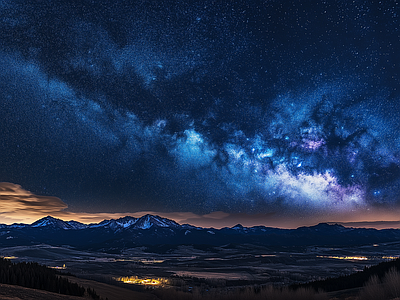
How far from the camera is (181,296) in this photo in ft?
235

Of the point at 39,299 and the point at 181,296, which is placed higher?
the point at 39,299

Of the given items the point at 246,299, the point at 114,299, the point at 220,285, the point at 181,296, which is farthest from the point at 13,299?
the point at 220,285

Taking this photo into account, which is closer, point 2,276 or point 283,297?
point 2,276

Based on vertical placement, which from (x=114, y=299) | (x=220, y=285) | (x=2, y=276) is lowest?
(x=220, y=285)

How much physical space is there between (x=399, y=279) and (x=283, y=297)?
66.4 ft

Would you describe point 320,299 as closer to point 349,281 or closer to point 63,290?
point 349,281

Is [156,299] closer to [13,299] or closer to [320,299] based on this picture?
[320,299]

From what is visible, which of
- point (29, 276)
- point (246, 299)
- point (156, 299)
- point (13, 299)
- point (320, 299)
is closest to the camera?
point (13, 299)

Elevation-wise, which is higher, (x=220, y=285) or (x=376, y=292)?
(x=376, y=292)

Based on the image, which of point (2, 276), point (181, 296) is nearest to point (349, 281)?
point (181, 296)

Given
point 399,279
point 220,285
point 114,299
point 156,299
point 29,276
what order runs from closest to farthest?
point 29,276, point 399,279, point 114,299, point 156,299, point 220,285

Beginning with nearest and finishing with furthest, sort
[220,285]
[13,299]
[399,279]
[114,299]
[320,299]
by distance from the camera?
[13,299] < [399,279] < [320,299] < [114,299] < [220,285]

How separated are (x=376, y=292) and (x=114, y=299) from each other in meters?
41.5

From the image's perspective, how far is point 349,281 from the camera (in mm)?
68562
